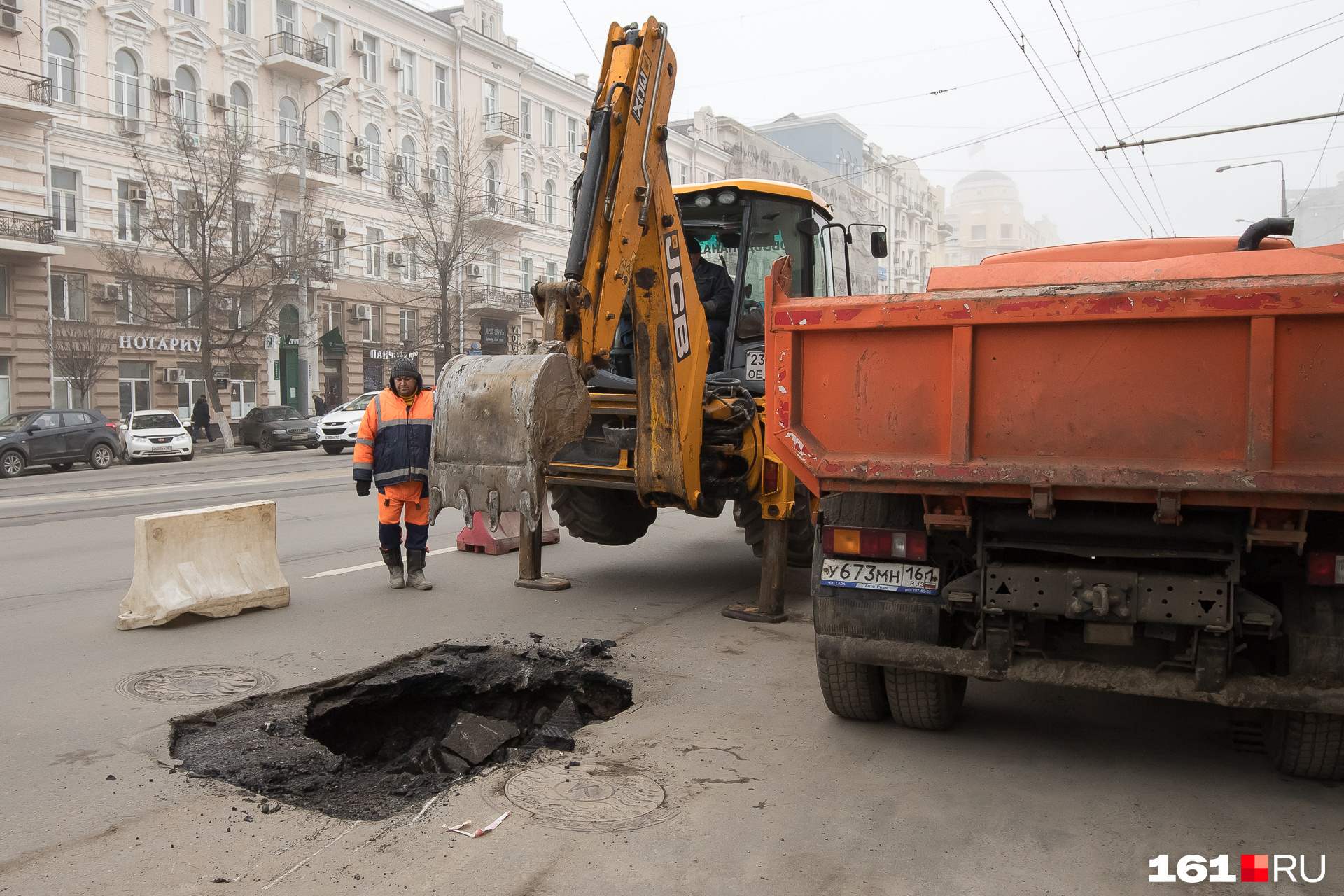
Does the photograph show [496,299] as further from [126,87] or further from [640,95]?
[640,95]

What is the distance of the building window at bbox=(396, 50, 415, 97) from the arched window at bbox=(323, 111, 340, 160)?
11.0 ft

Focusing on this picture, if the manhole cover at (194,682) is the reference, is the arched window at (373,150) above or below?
above

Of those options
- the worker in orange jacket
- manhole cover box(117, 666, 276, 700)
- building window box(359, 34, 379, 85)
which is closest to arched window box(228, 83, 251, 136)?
building window box(359, 34, 379, 85)

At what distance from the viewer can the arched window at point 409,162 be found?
38.7 metres

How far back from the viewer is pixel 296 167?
33.7 meters

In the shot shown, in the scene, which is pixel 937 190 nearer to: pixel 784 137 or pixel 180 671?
pixel 784 137

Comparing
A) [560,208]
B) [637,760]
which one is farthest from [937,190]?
[637,760]

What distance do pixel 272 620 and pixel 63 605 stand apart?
68.3 inches

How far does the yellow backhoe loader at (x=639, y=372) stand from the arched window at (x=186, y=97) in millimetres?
28419

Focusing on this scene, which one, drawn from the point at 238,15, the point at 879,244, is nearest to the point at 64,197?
the point at 238,15

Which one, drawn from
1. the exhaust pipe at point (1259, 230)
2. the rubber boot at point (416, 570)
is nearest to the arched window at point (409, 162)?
the rubber boot at point (416, 570)

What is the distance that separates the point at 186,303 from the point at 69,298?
326 centimetres

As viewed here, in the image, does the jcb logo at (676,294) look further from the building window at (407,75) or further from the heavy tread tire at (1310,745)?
the building window at (407,75)

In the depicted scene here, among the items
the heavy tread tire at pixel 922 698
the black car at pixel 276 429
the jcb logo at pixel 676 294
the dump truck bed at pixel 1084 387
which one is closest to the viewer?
the dump truck bed at pixel 1084 387
